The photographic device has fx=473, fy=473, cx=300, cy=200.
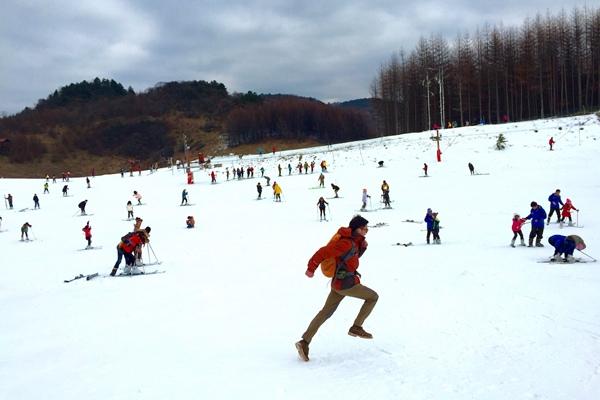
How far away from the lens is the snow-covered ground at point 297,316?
213 inches

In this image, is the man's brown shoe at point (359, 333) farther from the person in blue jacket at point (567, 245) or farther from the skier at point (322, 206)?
the skier at point (322, 206)

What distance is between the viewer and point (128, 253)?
1366 cm

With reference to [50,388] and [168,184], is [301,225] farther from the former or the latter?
[168,184]

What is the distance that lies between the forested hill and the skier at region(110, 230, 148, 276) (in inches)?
3306

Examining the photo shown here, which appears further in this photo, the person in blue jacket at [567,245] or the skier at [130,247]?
the skier at [130,247]

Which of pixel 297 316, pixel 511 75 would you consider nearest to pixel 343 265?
pixel 297 316

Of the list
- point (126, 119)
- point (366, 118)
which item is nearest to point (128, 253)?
point (366, 118)

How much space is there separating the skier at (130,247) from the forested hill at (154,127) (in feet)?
275

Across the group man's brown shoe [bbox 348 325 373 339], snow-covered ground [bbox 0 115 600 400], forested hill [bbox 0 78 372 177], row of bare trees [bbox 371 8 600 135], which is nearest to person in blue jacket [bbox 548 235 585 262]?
snow-covered ground [bbox 0 115 600 400]

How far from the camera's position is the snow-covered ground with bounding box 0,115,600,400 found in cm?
540

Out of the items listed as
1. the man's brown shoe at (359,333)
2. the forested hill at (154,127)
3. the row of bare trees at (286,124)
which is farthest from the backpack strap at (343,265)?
the row of bare trees at (286,124)

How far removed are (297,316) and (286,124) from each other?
10942 cm

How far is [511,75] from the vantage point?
232 ft

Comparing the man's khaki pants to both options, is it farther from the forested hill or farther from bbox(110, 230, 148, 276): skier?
the forested hill
